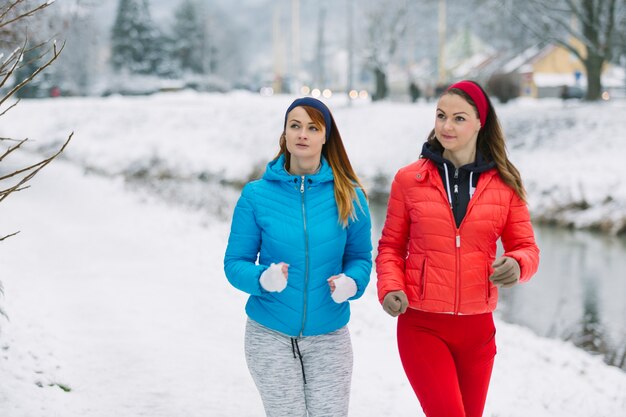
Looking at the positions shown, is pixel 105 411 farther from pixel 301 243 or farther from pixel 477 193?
pixel 477 193

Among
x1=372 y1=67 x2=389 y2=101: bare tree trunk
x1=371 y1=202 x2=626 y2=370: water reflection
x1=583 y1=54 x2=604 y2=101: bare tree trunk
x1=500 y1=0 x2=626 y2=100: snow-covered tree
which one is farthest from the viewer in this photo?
x1=372 y1=67 x2=389 y2=101: bare tree trunk

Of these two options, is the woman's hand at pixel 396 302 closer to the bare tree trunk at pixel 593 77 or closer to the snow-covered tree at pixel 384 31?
the bare tree trunk at pixel 593 77

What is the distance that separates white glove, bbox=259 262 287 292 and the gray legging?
301mm

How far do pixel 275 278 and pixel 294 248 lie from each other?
23 cm

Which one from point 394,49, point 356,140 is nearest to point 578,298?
point 356,140

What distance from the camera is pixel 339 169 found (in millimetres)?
3309

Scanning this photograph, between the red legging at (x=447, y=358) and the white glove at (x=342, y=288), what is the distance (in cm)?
44

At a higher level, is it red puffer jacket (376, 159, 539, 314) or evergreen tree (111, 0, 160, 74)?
evergreen tree (111, 0, 160, 74)

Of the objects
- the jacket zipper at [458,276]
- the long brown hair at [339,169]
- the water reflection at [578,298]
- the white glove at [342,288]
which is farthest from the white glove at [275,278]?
the water reflection at [578,298]

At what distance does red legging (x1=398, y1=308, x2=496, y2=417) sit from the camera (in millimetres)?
3156

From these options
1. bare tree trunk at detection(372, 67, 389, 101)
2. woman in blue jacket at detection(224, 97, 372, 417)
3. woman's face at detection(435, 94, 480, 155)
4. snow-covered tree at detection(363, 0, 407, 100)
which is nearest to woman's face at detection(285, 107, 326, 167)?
woman in blue jacket at detection(224, 97, 372, 417)

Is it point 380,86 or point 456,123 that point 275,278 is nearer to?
point 456,123

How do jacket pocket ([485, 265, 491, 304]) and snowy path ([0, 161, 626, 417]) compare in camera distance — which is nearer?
jacket pocket ([485, 265, 491, 304])

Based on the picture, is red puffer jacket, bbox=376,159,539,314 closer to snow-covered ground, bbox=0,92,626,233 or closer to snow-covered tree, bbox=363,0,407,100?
snow-covered ground, bbox=0,92,626,233
